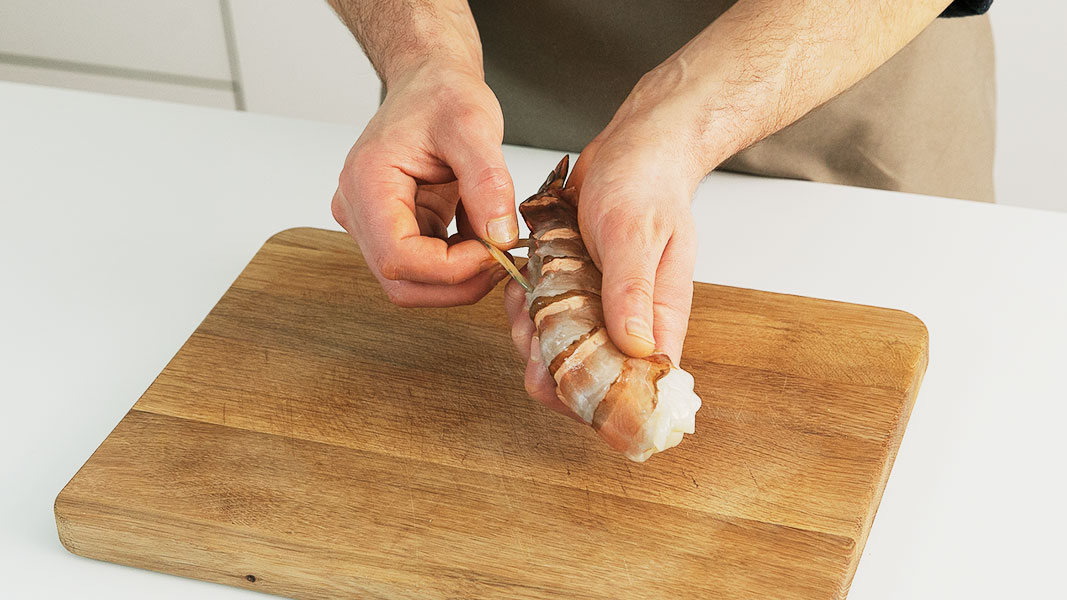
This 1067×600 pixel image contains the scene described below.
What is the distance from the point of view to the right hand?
3.59 feet

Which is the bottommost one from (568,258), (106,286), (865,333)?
(106,286)

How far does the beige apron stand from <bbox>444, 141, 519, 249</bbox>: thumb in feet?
1.94

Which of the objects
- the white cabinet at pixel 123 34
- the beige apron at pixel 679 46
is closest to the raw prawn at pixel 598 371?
the beige apron at pixel 679 46

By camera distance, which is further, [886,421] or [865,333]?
[865,333]

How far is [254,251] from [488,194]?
49cm

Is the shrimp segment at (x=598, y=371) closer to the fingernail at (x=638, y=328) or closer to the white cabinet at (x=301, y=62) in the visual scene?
the fingernail at (x=638, y=328)

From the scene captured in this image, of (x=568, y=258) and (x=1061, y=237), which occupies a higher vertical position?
(x=568, y=258)

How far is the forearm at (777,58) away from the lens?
1249 millimetres

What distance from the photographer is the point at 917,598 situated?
3.17 feet

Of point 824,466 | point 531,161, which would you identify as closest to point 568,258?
point 824,466

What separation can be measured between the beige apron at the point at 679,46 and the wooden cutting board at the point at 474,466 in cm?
48

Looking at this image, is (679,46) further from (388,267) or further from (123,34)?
(123,34)

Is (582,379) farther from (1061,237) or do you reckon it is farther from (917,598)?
(1061,237)

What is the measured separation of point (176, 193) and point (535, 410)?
724mm
